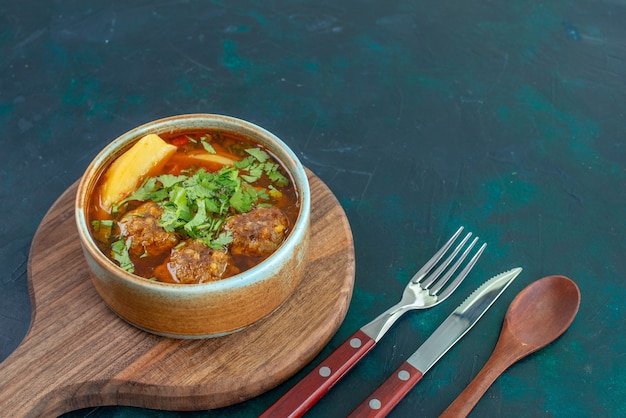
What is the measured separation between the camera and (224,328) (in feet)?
7.22

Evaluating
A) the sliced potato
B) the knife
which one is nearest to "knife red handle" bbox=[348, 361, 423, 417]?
the knife

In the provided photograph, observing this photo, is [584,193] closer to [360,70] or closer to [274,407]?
[360,70]

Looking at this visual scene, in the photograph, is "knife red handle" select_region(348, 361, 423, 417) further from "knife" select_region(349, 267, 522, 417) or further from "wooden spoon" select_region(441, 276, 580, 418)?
"wooden spoon" select_region(441, 276, 580, 418)

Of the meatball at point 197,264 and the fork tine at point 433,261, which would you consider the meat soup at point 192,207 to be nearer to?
the meatball at point 197,264

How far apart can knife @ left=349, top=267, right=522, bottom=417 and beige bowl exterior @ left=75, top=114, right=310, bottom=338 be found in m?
0.43

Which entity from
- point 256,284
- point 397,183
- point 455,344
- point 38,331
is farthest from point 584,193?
point 38,331

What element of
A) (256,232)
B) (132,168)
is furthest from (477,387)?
(132,168)

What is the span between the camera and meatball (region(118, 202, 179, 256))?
2199 millimetres

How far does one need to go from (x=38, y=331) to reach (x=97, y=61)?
5.30 feet

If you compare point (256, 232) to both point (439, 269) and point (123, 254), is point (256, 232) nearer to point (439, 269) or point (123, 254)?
point (123, 254)

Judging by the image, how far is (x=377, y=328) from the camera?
2.33 m

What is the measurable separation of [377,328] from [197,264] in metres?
0.64

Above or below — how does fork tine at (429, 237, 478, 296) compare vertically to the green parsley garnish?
below

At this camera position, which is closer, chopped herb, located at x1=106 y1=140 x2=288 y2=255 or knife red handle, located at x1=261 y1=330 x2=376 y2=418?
knife red handle, located at x1=261 y1=330 x2=376 y2=418
